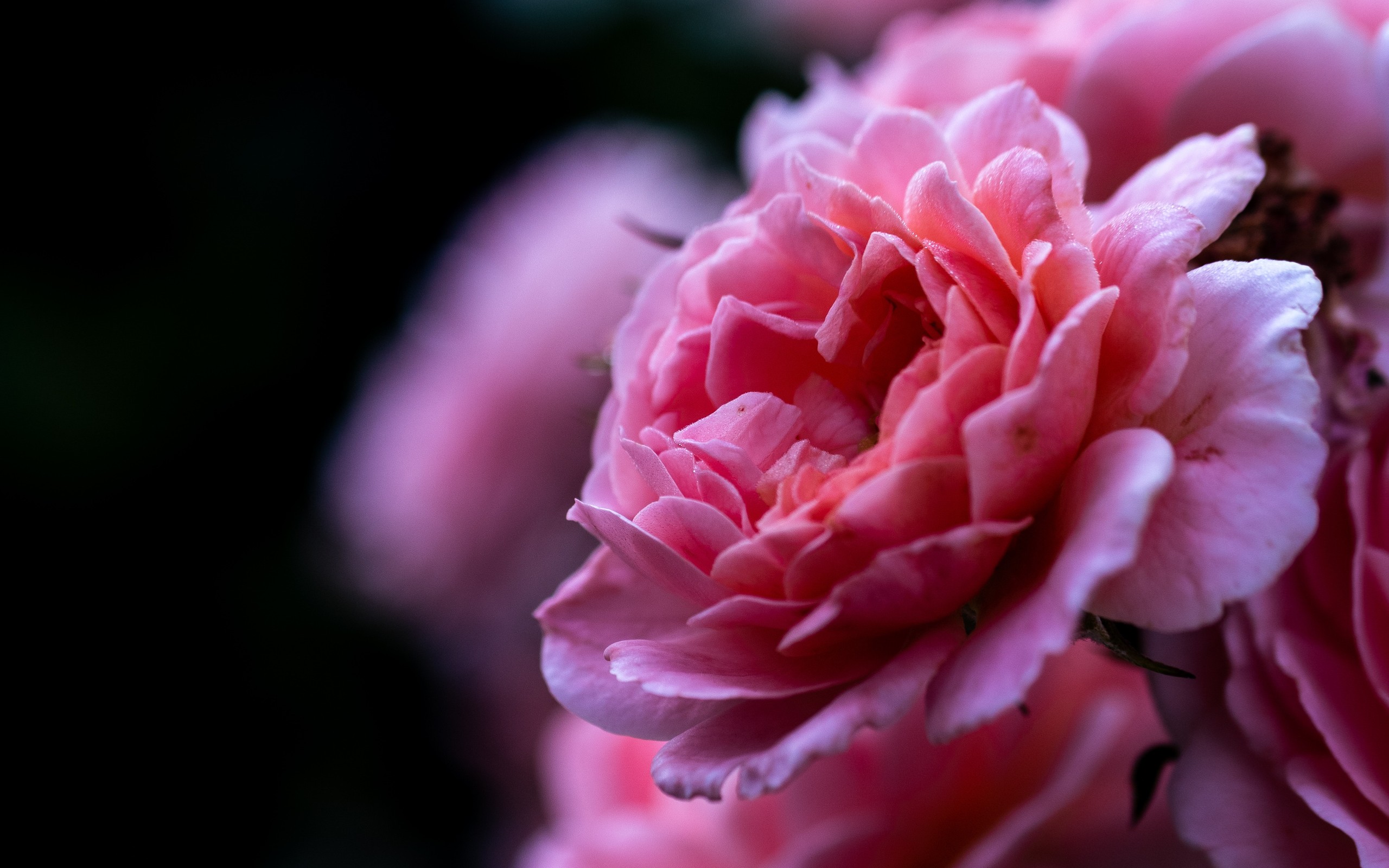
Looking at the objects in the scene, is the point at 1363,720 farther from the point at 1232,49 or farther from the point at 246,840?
the point at 246,840

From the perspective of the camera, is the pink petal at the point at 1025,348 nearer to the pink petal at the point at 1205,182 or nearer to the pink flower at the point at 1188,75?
the pink petal at the point at 1205,182

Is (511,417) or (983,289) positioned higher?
(983,289)

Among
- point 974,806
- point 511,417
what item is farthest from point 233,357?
point 974,806

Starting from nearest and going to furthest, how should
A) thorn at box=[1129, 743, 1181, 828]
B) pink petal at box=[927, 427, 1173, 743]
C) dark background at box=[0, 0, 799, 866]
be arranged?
pink petal at box=[927, 427, 1173, 743] < thorn at box=[1129, 743, 1181, 828] < dark background at box=[0, 0, 799, 866]

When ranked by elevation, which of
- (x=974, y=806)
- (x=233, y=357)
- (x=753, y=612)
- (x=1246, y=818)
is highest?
(x=753, y=612)

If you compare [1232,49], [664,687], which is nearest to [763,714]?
[664,687]

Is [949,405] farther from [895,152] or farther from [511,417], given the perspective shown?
[511,417]

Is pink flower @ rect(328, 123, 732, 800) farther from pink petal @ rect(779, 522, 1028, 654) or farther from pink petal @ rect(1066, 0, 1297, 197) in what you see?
pink petal @ rect(779, 522, 1028, 654)

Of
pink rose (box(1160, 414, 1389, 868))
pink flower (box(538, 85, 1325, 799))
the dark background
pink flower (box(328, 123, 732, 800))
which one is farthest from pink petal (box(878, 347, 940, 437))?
the dark background
